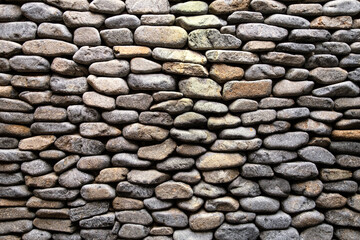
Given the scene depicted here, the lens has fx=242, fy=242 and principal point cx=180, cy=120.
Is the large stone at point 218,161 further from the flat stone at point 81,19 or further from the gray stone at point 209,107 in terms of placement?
the flat stone at point 81,19

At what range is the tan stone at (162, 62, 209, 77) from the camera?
1365mm

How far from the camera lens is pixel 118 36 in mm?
1381

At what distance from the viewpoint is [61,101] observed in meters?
1.40

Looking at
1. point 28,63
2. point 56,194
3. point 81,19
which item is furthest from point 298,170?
point 28,63

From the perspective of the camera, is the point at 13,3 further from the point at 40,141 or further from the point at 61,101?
the point at 40,141

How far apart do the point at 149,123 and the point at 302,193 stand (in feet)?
3.26

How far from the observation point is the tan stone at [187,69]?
1365 mm

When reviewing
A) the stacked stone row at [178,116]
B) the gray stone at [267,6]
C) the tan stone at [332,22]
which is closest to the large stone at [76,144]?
the stacked stone row at [178,116]

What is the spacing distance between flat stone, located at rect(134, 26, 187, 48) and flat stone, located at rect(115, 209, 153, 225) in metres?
0.98

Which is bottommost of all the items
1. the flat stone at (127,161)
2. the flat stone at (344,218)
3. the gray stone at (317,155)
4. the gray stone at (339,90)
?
the flat stone at (344,218)

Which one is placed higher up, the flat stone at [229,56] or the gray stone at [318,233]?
the flat stone at [229,56]

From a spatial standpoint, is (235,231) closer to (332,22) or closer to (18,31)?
(332,22)

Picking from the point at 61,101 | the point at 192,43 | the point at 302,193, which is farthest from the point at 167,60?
the point at 302,193

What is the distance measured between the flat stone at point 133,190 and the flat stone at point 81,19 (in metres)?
0.94
